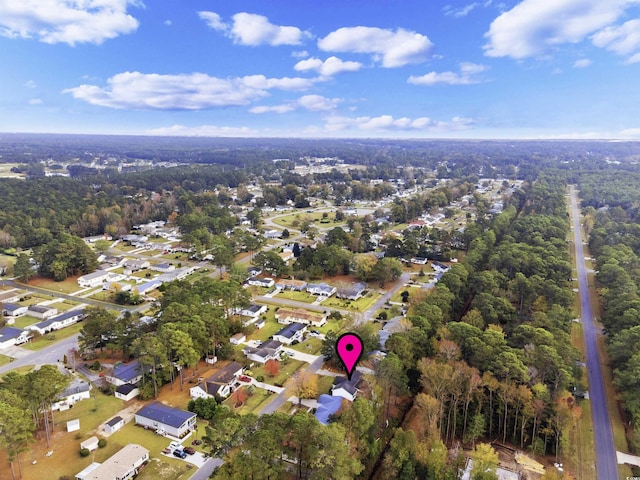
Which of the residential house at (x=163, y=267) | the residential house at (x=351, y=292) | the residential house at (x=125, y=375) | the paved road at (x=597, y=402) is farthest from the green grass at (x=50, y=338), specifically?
the paved road at (x=597, y=402)

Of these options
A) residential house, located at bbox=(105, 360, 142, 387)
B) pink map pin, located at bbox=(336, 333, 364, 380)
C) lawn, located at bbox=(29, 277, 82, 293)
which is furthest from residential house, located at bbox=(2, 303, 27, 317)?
pink map pin, located at bbox=(336, 333, 364, 380)

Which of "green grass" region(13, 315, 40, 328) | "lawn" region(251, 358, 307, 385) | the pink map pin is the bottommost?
"lawn" region(251, 358, 307, 385)

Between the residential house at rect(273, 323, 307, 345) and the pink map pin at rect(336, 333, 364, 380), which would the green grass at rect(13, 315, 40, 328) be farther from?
the pink map pin at rect(336, 333, 364, 380)

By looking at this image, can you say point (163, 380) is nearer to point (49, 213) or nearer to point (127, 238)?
point (127, 238)

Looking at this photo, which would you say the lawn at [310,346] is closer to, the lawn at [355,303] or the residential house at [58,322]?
the lawn at [355,303]

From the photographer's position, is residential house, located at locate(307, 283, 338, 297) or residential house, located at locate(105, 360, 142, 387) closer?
residential house, located at locate(105, 360, 142, 387)

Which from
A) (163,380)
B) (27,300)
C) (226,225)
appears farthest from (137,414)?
(226,225)
